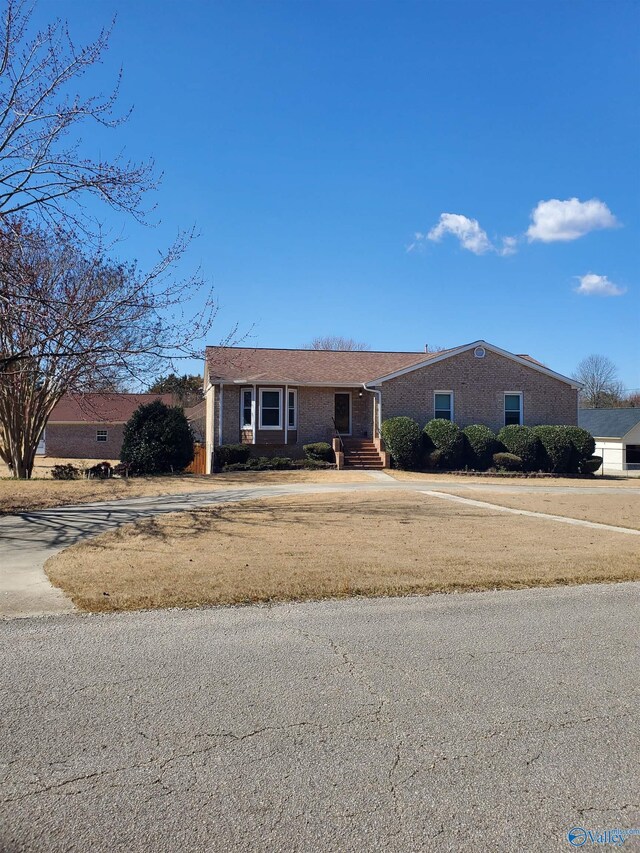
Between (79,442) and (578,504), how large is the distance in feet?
127

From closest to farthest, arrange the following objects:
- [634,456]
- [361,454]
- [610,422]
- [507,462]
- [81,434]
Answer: [507,462] → [361,454] → [634,456] → [610,422] → [81,434]

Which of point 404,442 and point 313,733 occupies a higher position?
point 404,442

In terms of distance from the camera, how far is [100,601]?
620 centimetres

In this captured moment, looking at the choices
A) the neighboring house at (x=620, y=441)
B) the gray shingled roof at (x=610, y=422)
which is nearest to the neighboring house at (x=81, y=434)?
the gray shingled roof at (x=610, y=422)

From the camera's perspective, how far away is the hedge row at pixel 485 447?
82.4 ft

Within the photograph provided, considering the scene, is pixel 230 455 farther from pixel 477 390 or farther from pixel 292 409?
pixel 477 390

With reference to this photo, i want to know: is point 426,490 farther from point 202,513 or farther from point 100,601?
point 100,601

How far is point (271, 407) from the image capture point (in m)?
27.2

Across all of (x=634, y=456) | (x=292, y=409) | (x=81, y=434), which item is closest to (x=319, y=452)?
(x=292, y=409)

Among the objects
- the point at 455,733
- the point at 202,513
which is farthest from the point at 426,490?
the point at 455,733

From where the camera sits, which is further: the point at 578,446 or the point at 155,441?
the point at 578,446

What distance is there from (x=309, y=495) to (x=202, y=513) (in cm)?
395

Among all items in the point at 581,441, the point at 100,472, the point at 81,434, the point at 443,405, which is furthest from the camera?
the point at 81,434

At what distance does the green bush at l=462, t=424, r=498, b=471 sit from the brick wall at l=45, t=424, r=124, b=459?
28.4 meters
